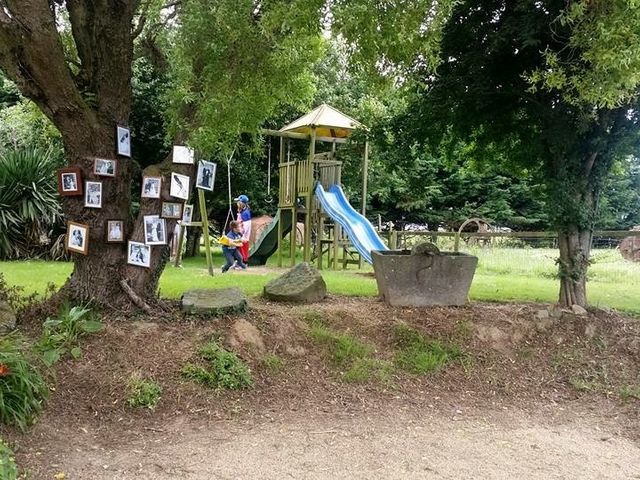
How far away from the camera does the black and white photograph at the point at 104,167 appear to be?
205 inches

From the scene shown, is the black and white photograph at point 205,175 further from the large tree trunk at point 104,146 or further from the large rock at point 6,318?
the large rock at point 6,318

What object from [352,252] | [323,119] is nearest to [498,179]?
[352,252]

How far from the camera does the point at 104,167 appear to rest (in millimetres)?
5250

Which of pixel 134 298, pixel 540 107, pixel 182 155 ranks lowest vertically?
pixel 134 298

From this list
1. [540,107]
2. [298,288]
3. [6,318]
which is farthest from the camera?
[298,288]

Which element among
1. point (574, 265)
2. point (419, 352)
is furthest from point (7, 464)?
point (574, 265)

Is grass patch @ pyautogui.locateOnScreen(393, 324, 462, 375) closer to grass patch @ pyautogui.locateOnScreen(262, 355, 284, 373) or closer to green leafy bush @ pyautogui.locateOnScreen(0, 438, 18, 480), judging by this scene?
grass patch @ pyautogui.locateOnScreen(262, 355, 284, 373)

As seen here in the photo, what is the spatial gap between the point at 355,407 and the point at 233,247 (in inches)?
264

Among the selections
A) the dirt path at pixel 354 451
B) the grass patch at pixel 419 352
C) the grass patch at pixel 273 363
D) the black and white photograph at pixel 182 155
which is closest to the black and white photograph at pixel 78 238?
the black and white photograph at pixel 182 155

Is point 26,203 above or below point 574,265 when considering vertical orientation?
above

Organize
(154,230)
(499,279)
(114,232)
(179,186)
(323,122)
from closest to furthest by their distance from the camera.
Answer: (114,232), (154,230), (179,186), (499,279), (323,122)

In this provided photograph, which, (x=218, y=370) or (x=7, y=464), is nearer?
(x=7, y=464)

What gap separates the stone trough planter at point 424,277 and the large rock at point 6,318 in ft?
11.9

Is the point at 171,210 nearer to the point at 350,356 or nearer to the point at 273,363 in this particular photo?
the point at 273,363
